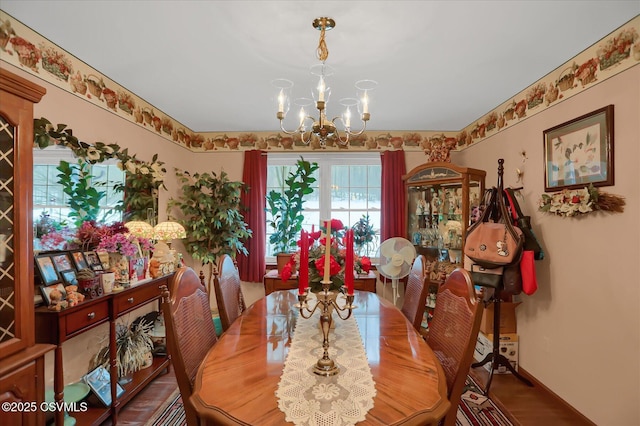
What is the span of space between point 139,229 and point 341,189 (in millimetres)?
2365

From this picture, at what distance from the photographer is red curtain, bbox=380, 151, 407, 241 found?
3.92 m

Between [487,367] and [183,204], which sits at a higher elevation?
[183,204]

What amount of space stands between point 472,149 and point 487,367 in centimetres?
230

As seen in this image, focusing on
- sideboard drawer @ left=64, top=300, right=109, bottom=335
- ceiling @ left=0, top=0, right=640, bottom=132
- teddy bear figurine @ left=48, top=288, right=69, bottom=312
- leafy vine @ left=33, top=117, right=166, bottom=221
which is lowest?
sideboard drawer @ left=64, top=300, right=109, bottom=335

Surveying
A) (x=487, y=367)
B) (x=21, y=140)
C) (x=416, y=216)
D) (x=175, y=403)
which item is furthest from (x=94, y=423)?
(x=416, y=216)

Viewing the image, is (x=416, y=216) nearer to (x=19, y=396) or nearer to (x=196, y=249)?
(x=196, y=249)

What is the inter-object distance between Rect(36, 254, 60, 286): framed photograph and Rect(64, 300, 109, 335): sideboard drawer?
21cm

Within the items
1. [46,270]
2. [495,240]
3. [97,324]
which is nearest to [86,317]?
[97,324]

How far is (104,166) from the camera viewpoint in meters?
2.44

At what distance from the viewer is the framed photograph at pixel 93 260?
2067mm

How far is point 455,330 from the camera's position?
137 cm

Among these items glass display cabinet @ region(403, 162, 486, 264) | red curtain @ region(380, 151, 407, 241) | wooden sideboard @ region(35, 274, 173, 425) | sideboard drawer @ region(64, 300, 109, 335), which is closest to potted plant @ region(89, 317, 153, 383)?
wooden sideboard @ region(35, 274, 173, 425)

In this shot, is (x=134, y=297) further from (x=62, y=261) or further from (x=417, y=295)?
(x=417, y=295)

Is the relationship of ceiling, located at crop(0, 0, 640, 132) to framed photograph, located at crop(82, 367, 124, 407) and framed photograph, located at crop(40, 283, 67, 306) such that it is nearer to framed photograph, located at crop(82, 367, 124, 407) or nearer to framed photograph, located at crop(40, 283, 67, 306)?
framed photograph, located at crop(40, 283, 67, 306)
